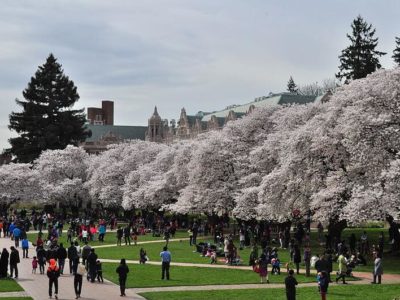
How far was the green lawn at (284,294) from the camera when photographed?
2134 centimetres

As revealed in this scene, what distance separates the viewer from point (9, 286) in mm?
24062

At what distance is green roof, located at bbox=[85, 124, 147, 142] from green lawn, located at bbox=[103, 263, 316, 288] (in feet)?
392

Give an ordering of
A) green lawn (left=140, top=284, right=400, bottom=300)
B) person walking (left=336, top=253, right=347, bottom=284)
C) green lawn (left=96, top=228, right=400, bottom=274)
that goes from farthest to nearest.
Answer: green lawn (left=96, top=228, right=400, bottom=274) → person walking (left=336, top=253, right=347, bottom=284) → green lawn (left=140, top=284, right=400, bottom=300)

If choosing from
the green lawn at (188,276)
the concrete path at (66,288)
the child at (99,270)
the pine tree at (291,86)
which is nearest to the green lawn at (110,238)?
the green lawn at (188,276)

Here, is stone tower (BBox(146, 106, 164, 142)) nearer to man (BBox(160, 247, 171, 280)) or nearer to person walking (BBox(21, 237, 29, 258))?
person walking (BBox(21, 237, 29, 258))

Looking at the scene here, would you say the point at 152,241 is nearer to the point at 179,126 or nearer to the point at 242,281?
the point at 242,281

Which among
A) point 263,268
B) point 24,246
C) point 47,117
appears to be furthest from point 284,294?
point 47,117

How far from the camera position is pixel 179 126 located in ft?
452

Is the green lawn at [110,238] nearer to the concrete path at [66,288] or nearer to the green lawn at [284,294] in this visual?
the concrete path at [66,288]

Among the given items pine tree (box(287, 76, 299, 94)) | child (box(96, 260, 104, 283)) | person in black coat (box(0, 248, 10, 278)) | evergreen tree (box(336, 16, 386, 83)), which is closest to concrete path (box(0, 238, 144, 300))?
child (box(96, 260, 104, 283))

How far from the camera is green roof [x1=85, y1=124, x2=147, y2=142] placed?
14948 centimetres

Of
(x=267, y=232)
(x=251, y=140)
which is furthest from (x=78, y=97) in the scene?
(x=267, y=232)

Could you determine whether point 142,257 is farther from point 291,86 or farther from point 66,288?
point 291,86

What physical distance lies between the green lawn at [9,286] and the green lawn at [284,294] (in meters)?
5.12
